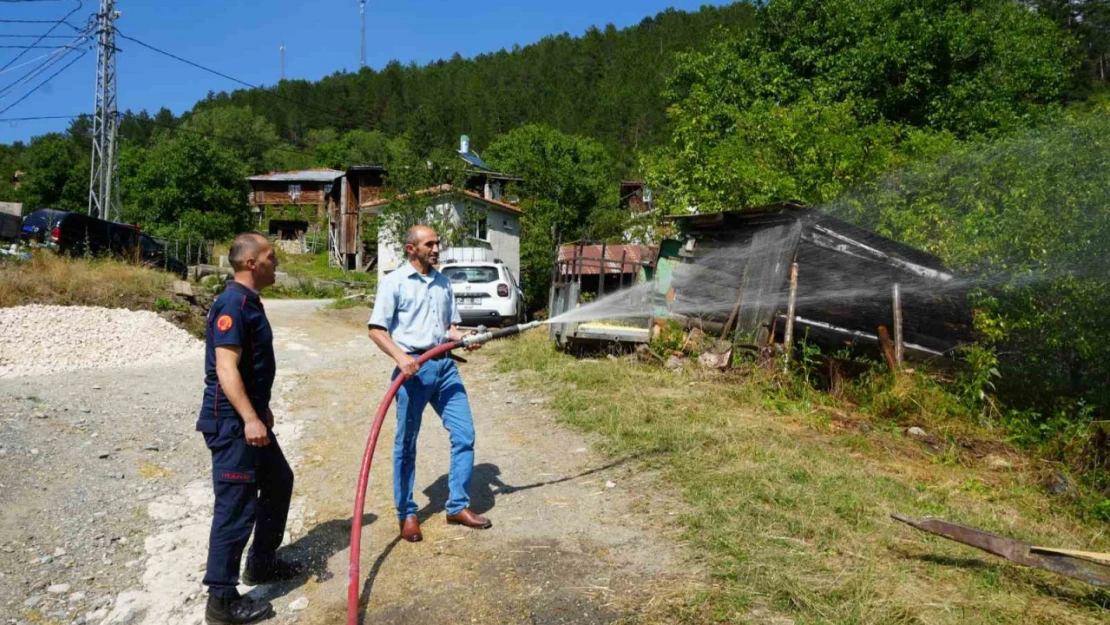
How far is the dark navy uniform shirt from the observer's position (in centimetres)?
336

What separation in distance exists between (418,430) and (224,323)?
4.33 feet

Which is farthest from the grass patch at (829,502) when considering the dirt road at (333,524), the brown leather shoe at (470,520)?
the brown leather shoe at (470,520)

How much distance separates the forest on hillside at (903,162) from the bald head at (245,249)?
6.23 m

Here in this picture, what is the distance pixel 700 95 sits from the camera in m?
19.1

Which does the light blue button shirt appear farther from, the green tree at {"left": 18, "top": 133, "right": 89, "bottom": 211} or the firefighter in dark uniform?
the green tree at {"left": 18, "top": 133, "right": 89, "bottom": 211}

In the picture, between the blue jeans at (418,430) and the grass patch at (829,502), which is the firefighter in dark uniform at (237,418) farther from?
the grass patch at (829,502)

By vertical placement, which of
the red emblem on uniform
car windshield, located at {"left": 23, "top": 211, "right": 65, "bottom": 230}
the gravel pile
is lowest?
the gravel pile

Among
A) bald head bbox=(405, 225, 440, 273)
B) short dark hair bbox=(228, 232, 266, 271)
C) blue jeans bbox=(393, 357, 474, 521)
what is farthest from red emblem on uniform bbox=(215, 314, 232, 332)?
bald head bbox=(405, 225, 440, 273)

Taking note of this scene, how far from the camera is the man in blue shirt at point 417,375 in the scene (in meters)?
4.23

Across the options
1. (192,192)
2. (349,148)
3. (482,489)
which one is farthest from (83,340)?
(349,148)

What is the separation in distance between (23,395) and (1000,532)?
8.64 meters

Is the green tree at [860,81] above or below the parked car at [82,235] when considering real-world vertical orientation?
above

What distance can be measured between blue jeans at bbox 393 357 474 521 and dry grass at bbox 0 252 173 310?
9927mm

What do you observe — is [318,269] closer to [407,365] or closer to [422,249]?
[422,249]
